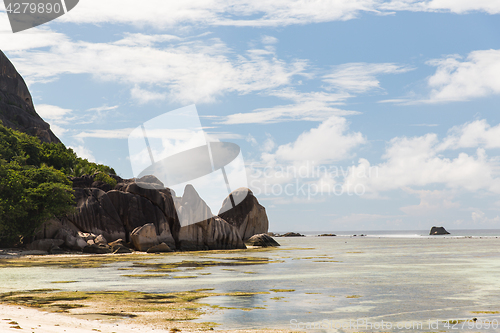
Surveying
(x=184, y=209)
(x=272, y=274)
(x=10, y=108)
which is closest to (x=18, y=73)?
(x=10, y=108)

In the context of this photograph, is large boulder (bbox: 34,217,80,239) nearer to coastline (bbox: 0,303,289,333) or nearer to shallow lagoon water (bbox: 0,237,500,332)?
shallow lagoon water (bbox: 0,237,500,332)

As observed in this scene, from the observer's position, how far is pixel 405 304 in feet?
45.5

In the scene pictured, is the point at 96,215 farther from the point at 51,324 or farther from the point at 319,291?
the point at 51,324

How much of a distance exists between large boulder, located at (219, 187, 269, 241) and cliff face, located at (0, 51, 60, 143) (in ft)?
128

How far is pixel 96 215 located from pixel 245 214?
113ft

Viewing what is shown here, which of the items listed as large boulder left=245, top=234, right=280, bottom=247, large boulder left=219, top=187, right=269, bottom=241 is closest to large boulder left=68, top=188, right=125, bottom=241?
large boulder left=245, top=234, right=280, bottom=247

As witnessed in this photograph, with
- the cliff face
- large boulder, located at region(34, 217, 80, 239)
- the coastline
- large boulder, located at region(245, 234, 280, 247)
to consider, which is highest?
the cliff face

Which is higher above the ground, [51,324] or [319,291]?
[51,324]

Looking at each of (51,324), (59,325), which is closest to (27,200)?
(51,324)

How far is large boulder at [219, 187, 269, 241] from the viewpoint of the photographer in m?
74.2

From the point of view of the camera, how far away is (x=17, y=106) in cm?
8431

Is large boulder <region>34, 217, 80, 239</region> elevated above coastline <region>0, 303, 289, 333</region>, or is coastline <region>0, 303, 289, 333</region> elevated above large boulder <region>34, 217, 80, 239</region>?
large boulder <region>34, 217, 80, 239</region>

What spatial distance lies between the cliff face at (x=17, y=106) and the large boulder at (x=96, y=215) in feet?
127

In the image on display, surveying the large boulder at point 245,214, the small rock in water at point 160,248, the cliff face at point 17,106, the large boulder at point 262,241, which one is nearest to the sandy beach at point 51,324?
the small rock in water at point 160,248
